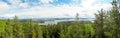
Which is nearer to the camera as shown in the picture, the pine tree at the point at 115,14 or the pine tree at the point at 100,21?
the pine tree at the point at 115,14

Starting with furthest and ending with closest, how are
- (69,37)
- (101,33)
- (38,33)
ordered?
(38,33)
(69,37)
(101,33)

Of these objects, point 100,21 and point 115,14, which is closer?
point 115,14

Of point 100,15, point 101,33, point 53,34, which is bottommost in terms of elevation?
point 53,34

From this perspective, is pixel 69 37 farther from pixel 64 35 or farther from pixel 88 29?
pixel 88 29

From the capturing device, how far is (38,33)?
7794 cm

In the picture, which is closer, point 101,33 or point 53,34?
point 101,33

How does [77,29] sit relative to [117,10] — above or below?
below

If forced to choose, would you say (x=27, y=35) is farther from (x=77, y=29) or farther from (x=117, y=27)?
(x=117, y=27)

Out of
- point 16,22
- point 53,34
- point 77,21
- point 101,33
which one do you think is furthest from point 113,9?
point 53,34

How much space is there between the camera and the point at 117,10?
115 ft

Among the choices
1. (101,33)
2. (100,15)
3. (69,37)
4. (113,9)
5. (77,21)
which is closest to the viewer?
(113,9)

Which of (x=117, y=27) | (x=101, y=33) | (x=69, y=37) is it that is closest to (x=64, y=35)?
(x=69, y=37)

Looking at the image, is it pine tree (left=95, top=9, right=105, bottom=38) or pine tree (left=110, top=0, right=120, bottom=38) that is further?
pine tree (left=95, top=9, right=105, bottom=38)

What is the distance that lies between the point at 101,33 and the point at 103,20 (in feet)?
11.0
